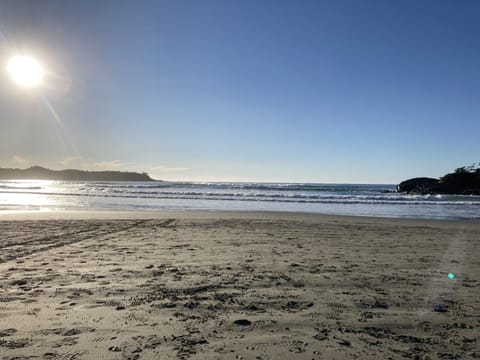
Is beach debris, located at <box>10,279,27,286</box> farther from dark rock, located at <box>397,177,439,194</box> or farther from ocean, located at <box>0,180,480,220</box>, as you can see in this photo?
dark rock, located at <box>397,177,439,194</box>

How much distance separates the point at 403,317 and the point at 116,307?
3.32m

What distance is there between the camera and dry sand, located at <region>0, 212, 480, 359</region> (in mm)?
3047

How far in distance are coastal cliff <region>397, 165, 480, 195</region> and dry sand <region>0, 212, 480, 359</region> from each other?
135 feet

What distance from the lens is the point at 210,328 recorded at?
3418 mm

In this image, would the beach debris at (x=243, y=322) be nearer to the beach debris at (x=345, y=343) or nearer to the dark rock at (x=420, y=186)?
the beach debris at (x=345, y=343)

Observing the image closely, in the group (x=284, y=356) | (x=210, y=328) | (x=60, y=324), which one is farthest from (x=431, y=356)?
(x=60, y=324)

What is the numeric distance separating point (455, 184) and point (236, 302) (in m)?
48.9

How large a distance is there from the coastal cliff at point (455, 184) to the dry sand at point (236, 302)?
41209mm

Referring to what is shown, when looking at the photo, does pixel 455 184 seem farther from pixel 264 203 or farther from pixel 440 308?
pixel 440 308

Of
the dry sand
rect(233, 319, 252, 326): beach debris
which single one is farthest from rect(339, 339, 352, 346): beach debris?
rect(233, 319, 252, 326): beach debris

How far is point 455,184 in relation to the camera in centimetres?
4391

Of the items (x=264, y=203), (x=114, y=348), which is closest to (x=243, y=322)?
(x=114, y=348)

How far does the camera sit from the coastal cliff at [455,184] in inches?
1680

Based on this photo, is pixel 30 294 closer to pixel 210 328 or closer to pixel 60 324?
pixel 60 324
